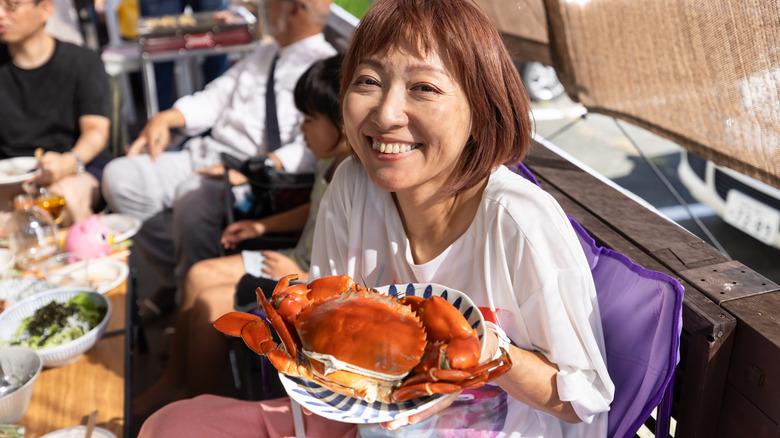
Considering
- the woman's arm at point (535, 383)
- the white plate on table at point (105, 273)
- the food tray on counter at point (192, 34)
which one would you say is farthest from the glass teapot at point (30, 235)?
the food tray on counter at point (192, 34)

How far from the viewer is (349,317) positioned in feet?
4.17

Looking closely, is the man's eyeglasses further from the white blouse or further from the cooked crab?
the cooked crab

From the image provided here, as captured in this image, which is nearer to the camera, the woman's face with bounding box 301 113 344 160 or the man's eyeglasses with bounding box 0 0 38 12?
the woman's face with bounding box 301 113 344 160

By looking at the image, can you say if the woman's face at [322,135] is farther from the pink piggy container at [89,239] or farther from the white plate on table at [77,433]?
the white plate on table at [77,433]

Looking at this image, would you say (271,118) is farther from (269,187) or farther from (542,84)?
(542,84)

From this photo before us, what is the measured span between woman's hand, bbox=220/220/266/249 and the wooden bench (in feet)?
6.02

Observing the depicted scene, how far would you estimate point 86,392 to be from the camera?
1713mm

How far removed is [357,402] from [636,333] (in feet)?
2.07

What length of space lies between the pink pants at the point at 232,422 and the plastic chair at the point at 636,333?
66 cm

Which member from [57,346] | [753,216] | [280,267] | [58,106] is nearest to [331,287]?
[57,346]

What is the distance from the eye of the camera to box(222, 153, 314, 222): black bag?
2975 mm

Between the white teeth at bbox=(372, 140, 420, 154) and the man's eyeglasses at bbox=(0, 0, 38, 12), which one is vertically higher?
the man's eyeglasses at bbox=(0, 0, 38, 12)

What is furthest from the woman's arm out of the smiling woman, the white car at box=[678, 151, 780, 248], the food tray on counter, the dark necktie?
the food tray on counter

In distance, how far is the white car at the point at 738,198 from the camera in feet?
13.1
